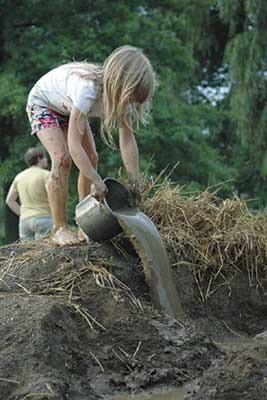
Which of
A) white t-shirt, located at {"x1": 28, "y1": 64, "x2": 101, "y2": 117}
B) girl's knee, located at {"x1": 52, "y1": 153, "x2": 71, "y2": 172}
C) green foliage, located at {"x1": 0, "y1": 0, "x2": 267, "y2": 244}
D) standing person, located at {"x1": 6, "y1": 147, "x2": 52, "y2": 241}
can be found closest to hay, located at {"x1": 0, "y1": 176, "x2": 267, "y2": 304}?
girl's knee, located at {"x1": 52, "y1": 153, "x2": 71, "y2": 172}

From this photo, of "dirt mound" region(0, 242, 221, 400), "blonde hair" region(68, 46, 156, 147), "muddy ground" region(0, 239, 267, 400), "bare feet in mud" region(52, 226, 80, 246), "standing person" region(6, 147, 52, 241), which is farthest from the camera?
"standing person" region(6, 147, 52, 241)

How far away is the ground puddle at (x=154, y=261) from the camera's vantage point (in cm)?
695

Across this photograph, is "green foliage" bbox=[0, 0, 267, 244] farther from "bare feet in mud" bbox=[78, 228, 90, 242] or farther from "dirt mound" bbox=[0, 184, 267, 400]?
"bare feet in mud" bbox=[78, 228, 90, 242]

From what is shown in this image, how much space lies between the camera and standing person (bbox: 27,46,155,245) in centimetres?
689

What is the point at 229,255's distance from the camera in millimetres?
7949

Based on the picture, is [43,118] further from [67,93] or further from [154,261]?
[154,261]

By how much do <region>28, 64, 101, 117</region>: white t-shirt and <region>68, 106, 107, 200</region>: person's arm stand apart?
7 cm

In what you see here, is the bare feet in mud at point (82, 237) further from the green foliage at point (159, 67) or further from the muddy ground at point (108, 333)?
the green foliage at point (159, 67)

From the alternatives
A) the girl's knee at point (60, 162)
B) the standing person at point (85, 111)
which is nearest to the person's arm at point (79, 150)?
the standing person at point (85, 111)

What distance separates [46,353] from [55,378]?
25 cm

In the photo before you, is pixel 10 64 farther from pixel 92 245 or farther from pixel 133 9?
pixel 92 245

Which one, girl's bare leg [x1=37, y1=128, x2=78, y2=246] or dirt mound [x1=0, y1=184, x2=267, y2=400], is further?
girl's bare leg [x1=37, y1=128, x2=78, y2=246]

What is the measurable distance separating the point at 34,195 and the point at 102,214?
3571 millimetres

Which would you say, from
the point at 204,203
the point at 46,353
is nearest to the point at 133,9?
the point at 204,203
